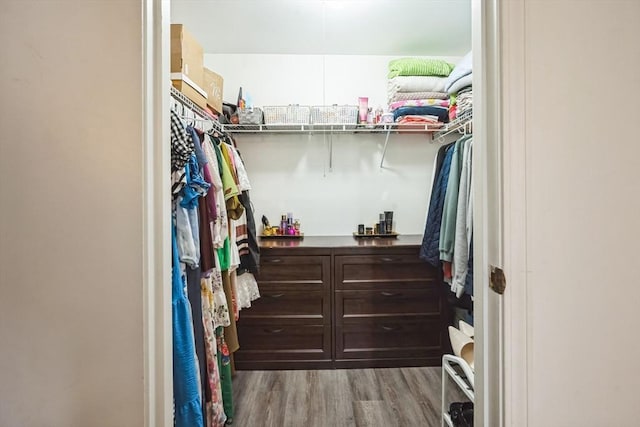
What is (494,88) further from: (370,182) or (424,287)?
(370,182)

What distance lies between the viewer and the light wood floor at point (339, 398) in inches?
63.1

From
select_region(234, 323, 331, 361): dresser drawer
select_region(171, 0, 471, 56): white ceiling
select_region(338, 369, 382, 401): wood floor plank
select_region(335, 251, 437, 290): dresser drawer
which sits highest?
select_region(171, 0, 471, 56): white ceiling

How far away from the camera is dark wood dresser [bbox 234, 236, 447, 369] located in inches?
80.6

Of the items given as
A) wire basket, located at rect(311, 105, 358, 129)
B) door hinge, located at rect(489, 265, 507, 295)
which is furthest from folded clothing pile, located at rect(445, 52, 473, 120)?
door hinge, located at rect(489, 265, 507, 295)

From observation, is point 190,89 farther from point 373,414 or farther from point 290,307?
point 373,414

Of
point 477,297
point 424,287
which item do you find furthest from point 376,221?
point 477,297

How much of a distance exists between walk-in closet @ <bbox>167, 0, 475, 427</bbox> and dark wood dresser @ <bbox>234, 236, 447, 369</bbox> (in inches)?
0.4

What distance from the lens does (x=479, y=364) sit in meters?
0.67

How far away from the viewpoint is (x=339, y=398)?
1.77 metres

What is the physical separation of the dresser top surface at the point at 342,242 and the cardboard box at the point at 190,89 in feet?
3.41

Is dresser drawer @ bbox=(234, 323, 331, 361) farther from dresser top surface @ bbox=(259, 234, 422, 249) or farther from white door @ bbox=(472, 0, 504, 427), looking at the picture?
white door @ bbox=(472, 0, 504, 427)
